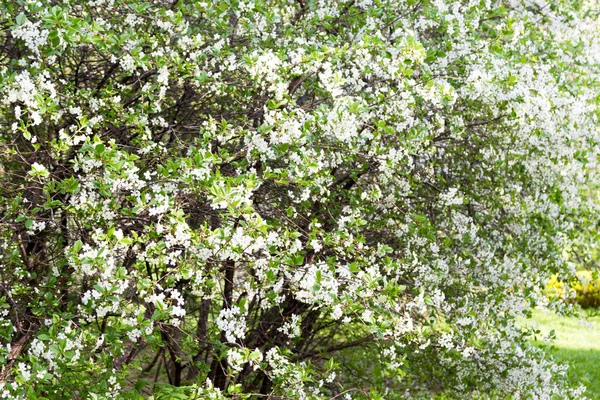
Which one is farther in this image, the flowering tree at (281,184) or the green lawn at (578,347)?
the green lawn at (578,347)

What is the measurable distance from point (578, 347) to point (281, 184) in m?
9.01

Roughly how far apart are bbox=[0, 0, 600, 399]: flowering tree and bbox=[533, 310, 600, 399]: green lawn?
3832 mm

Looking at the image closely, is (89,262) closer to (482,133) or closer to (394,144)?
(394,144)

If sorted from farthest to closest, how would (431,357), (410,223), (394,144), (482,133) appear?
(431,357), (482,133), (410,223), (394,144)

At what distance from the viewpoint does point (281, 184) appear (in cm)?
457

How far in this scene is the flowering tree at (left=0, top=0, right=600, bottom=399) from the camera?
3.77 m

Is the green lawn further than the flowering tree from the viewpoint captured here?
Yes

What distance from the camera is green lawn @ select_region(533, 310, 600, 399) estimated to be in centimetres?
973

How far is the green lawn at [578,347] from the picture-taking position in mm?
9734

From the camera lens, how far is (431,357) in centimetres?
633

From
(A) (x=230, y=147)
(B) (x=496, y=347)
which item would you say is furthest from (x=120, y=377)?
(B) (x=496, y=347)

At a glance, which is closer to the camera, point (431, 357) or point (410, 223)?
point (410, 223)

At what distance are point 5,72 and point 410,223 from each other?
276 centimetres

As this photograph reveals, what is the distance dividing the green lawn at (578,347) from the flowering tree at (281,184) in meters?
3.83
